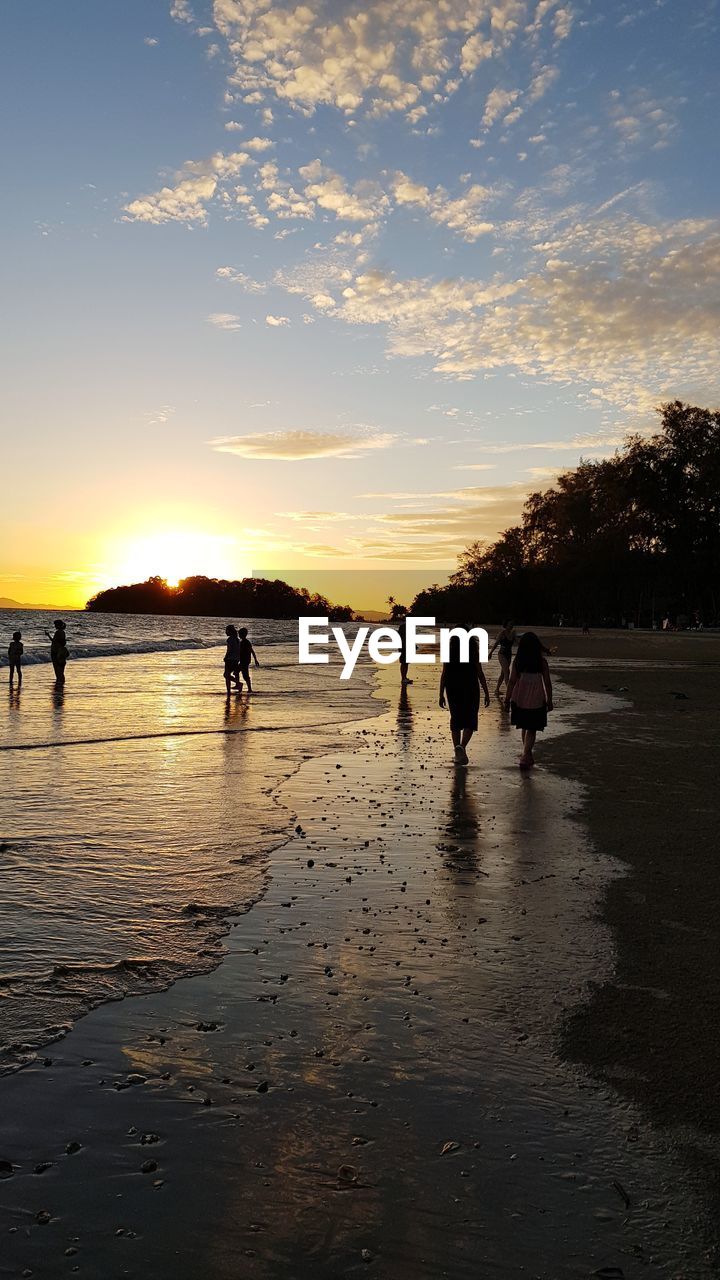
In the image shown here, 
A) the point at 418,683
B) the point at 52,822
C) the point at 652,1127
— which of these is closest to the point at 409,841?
the point at 52,822

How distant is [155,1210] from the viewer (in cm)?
329

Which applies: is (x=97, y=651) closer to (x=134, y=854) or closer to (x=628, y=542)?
(x=134, y=854)

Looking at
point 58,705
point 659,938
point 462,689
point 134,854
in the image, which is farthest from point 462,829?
point 58,705

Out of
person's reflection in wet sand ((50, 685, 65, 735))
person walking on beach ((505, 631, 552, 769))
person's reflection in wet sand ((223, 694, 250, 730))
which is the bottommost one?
person's reflection in wet sand ((223, 694, 250, 730))

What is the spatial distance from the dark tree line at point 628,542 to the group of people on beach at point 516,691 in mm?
73685

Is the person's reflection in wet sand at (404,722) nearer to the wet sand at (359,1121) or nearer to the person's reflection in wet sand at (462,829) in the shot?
the person's reflection in wet sand at (462,829)

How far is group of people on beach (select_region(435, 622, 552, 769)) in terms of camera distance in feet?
44.4

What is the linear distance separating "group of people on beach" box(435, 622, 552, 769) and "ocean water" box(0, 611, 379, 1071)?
106 inches

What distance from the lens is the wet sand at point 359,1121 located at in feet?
10.2

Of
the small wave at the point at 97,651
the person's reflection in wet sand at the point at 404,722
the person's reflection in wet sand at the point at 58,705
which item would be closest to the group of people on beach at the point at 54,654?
the person's reflection in wet sand at the point at 58,705

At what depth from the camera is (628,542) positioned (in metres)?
97.9

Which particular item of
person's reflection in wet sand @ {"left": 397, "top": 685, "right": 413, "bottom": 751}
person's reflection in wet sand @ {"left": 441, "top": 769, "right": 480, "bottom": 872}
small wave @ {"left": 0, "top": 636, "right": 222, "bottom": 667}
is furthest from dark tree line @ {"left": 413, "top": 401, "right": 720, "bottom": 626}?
person's reflection in wet sand @ {"left": 441, "top": 769, "right": 480, "bottom": 872}

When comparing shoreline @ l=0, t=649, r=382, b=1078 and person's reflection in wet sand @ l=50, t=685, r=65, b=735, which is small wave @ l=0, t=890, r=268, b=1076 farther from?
person's reflection in wet sand @ l=50, t=685, r=65, b=735

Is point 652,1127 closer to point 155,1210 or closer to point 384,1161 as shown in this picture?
point 384,1161
